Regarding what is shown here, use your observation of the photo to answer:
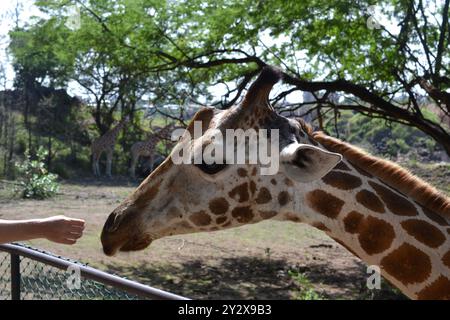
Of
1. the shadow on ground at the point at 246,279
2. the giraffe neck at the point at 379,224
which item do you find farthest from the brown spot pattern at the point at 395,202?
the shadow on ground at the point at 246,279

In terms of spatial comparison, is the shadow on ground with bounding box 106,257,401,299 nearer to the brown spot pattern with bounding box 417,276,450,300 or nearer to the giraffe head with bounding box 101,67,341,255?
the giraffe head with bounding box 101,67,341,255

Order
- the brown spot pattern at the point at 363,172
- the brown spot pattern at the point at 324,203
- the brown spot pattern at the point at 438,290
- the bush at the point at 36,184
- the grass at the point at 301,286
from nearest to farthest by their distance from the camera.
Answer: the brown spot pattern at the point at 438,290 < the brown spot pattern at the point at 324,203 < the brown spot pattern at the point at 363,172 < the grass at the point at 301,286 < the bush at the point at 36,184

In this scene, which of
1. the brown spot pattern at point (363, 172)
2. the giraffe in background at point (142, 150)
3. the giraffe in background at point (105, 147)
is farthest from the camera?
the giraffe in background at point (142, 150)

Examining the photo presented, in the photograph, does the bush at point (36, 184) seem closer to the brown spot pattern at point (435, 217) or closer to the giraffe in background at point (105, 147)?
the giraffe in background at point (105, 147)

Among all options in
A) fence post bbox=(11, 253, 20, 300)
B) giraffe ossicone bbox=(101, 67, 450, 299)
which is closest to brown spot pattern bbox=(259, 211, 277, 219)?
giraffe ossicone bbox=(101, 67, 450, 299)

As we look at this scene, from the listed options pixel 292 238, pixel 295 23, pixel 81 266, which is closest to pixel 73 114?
pixel 292 238

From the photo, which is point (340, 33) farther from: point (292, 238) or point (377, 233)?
point (377, 233)

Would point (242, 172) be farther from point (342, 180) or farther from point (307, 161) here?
point (342, 180)

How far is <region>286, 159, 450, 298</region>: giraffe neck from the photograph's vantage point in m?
2.62

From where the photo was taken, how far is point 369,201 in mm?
2688

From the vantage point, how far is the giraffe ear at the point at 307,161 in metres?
2.42

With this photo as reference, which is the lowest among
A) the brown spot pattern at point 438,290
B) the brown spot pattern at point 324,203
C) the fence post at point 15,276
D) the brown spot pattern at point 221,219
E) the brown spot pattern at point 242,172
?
the fence post at point 15,276

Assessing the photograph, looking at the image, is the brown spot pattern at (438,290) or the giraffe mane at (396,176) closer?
the brown spot pattern at (438,290)

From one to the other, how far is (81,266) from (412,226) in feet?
5.47
